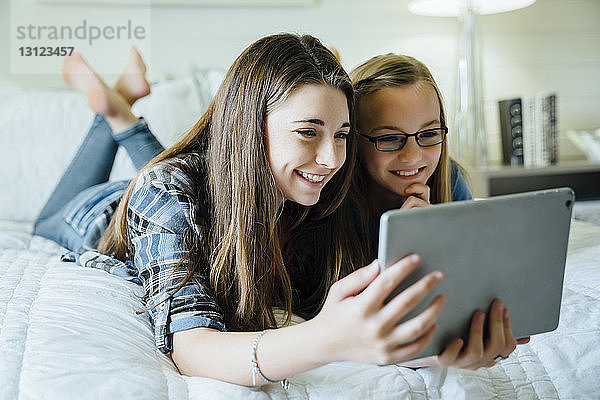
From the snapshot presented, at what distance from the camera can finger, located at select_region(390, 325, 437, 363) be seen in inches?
27.7

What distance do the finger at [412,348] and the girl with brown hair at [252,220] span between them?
8 cm

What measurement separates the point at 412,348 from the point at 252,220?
0.37 m

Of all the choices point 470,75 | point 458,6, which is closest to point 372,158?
→ point 470,75

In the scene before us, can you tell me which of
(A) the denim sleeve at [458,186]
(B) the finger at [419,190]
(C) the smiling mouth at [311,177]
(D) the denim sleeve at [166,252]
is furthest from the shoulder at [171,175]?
(A) the denim sleeve at [458,186]

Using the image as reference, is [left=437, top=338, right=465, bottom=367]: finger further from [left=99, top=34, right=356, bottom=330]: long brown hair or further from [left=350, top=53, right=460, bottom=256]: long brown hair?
[left=350, top=53, right=460, bottom=256]: long brown hair

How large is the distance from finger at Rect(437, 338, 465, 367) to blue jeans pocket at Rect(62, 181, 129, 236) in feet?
3.38

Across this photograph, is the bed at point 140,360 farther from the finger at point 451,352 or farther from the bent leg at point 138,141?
the bent leg at point 138,141

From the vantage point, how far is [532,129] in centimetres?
248

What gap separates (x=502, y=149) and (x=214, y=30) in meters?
1.19

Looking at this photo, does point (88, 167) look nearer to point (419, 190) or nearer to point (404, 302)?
point (419, 190)

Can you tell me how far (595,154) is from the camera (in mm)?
2605

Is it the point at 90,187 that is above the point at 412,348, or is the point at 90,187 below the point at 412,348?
above

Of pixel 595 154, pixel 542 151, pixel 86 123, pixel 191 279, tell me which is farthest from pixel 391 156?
pixel 595 154

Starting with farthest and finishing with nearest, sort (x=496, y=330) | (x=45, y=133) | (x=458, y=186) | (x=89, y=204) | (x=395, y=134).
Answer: (x=45, y=133), (x=89, y=204), (x=458, y=186), (x=395, y=134), (x=496, y=330)
